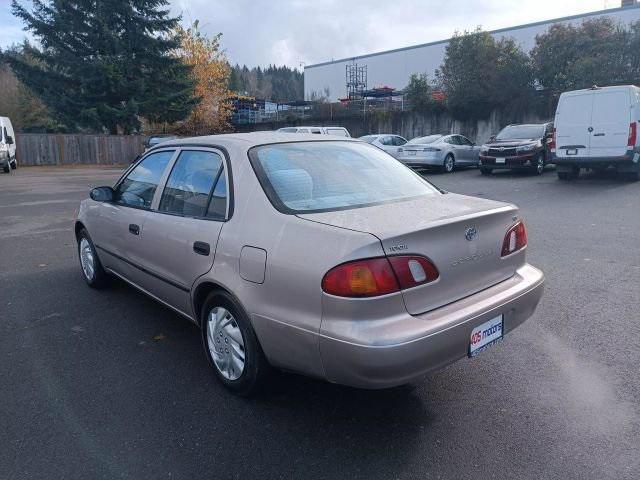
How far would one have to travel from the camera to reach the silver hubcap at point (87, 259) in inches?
212

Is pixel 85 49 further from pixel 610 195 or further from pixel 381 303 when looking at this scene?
pixel 381 303

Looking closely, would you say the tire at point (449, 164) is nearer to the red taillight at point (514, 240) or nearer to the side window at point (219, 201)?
the red taillight at point (514, 240)

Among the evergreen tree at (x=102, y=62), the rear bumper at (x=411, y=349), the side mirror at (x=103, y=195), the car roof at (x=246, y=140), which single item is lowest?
the rear bumper at (x=411, y=349)

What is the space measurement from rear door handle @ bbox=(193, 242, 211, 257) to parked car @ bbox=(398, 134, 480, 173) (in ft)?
51.1

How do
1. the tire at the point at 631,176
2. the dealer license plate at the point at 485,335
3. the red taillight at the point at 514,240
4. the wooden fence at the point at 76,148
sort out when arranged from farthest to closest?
1. the wooden fence at the point at 76,148
2. the tire at the point at 631,176
3. the red taillight at the point at 514,240
4. the dealer license plate at the point at 485,335

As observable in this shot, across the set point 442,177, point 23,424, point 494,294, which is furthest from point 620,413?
point 442,177

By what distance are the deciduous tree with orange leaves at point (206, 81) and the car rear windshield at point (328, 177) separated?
114 feet

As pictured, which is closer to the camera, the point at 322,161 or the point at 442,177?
the point at 322,161

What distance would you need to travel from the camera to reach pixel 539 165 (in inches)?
644

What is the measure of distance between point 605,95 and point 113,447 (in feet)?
45.6

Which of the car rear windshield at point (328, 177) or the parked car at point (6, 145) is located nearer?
the car rear windshield at point (328, 177)

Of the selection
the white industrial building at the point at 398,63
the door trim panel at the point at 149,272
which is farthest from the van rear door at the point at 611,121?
the white industrial building at the point at 398,63

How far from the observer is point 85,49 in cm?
3106

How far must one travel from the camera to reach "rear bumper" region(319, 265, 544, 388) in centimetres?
247
